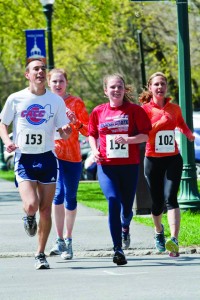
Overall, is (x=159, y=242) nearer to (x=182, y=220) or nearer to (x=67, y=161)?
(x=67, y=161)

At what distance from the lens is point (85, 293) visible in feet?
29.2

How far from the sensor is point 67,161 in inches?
453

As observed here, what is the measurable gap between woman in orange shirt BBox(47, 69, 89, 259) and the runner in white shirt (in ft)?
2.19

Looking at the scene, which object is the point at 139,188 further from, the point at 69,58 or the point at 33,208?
the point at 69,58

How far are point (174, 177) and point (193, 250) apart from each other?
86cm

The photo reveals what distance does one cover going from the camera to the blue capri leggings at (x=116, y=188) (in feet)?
35.9

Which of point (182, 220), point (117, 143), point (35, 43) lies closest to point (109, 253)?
point (117, 143)

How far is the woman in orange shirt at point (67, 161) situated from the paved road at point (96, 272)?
0.35 meters

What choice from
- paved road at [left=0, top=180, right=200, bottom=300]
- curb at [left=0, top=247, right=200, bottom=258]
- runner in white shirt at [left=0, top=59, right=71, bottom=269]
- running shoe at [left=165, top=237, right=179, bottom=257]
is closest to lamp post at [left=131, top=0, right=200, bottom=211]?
paved road at [left=0, top=180, right=200, bottom=300]

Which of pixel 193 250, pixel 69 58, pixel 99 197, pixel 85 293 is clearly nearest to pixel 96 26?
pixel 99 197

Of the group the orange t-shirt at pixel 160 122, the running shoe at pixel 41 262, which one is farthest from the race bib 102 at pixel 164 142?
the running shoe at pixel 41 262

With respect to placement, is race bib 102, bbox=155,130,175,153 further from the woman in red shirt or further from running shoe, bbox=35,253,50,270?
running shoe, bbox=35,253,50,270

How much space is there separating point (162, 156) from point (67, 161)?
98 centimetres

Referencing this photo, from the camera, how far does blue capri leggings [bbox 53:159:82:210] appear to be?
11539 mm
